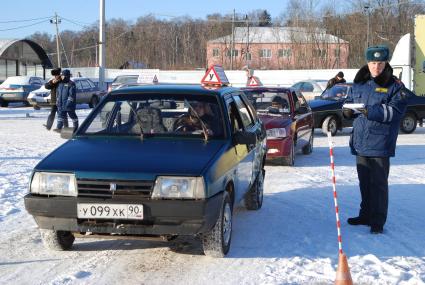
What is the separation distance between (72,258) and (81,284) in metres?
0.76

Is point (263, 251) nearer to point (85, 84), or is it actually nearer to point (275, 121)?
point (275, 121)

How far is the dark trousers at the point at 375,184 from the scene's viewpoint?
22.1ft

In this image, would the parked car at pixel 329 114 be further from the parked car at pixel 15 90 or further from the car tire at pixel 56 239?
the parked car at pixel 15 90

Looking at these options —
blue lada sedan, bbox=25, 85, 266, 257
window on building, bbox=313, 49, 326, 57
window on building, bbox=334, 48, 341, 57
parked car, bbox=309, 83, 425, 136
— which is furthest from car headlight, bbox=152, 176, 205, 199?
window on building, bbox=313, 49, 326, 57

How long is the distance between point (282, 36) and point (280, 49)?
2989 millimetres

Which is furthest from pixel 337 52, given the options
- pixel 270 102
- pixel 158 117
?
pixel 158 117

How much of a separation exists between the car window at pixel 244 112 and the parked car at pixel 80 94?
23193mm

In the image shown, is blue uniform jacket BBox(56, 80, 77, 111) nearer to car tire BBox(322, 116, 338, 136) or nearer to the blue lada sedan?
car tire BBox(322, 116, 338, 136)

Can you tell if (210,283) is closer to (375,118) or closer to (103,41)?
(375,118)

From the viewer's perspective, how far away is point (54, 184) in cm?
539

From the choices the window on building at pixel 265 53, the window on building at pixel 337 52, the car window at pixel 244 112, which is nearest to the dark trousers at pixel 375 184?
the car window at pixel 244 112

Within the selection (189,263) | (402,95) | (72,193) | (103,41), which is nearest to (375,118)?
(402,95)

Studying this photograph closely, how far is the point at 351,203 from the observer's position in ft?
27.9

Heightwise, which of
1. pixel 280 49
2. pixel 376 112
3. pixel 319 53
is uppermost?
pixel 280 49
